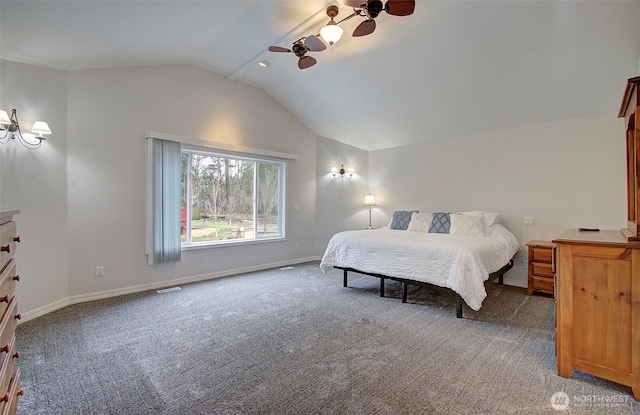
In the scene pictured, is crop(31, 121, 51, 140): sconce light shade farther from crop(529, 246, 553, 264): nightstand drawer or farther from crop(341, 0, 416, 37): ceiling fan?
crop(529, 246, 553, 264): nightstand drawer

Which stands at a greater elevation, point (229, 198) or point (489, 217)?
point (229, 198)

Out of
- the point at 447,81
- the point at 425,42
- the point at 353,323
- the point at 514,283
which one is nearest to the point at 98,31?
the point at 425,42

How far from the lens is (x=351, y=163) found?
6316mm

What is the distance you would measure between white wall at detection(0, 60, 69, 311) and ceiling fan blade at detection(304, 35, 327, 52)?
2770 millimetres

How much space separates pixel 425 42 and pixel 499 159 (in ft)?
7.61

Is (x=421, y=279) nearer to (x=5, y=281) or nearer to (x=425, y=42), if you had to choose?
(x=425, y=42)

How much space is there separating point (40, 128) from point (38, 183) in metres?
0.58

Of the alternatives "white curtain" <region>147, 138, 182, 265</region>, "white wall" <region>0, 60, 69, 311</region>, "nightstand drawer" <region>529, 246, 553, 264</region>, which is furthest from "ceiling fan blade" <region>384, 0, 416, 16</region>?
"white wall" <region>0, 60, 69, 311</region>

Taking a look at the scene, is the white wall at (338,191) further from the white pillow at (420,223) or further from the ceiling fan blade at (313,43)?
the ceiling fan blade at (313,43)

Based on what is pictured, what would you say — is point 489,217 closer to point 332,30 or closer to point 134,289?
point 332,30

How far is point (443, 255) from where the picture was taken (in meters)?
3.06

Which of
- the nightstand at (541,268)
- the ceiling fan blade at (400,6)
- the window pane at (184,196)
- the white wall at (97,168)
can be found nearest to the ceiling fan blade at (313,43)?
the ceiling fan blade at (400,6)

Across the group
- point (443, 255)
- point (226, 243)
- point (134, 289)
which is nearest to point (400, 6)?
point (443, 255)

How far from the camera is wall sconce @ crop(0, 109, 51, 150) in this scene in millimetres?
2661
